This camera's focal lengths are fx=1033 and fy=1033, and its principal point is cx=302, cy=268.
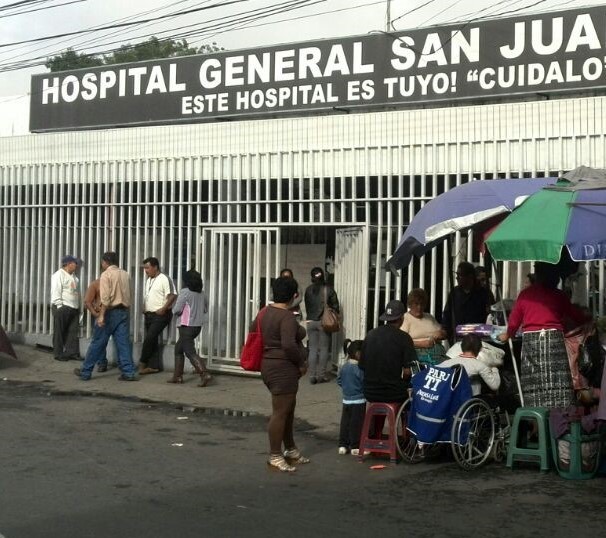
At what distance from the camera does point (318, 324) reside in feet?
43.2

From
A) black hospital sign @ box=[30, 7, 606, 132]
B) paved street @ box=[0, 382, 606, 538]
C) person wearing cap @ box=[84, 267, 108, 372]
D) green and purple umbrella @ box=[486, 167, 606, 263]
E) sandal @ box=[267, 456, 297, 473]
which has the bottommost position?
paved street @ box=[0, 382, 606, 538]

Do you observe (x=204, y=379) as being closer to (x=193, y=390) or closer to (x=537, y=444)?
(x=193, y=390)

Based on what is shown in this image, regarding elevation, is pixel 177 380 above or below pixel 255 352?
below

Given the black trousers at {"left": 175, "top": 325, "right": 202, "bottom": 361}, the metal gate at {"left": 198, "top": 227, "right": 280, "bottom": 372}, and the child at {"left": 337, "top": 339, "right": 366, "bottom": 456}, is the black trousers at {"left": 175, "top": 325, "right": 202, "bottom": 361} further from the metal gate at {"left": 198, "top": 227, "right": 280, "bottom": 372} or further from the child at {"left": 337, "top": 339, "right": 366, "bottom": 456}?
the child at {"left": 337, "top": 339, "right": 366, "bottom": 456}

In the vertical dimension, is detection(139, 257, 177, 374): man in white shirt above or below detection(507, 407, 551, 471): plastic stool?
above

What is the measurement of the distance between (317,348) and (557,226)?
577 cm

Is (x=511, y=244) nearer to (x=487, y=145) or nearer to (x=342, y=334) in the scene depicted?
(x=487, y=145)

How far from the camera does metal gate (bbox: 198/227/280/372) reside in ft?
45.8

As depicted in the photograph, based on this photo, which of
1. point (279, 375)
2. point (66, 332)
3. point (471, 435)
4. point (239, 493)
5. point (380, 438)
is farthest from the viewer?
point (66, 332)

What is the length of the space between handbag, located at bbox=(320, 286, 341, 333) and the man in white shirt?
2283 mm

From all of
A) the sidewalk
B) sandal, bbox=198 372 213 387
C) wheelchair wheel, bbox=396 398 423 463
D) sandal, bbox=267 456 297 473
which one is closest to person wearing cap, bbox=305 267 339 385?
the sidewalk

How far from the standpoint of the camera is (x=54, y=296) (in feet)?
50.2

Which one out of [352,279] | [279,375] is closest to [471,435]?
[279,375]

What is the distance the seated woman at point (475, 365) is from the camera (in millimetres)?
8727
